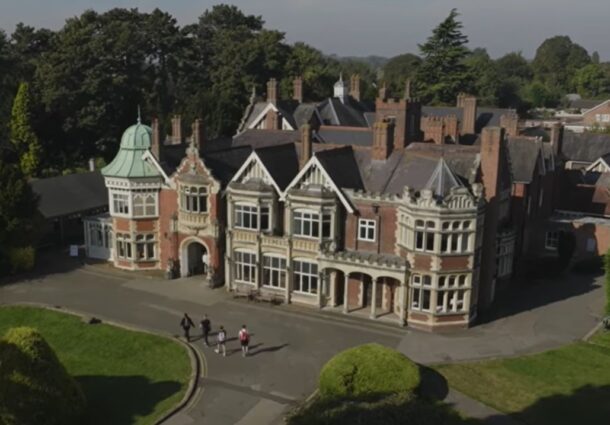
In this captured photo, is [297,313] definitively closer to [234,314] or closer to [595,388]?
[234,314]

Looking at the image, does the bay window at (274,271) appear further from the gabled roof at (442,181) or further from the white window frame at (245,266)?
the gabled roof at (442,181)

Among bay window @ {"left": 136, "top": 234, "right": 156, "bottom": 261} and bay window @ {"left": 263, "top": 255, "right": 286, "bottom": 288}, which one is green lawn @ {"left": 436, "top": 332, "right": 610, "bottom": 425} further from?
bay window @ {"left": 136, "top": 234, "right": 156, "bottom": 261}

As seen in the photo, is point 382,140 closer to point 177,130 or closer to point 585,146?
point 177,130

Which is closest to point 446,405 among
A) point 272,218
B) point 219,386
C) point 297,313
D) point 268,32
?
point 219,386

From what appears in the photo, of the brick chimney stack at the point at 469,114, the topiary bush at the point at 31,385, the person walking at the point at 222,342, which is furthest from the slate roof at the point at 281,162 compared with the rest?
the brick chimney stack at the point at 469,114

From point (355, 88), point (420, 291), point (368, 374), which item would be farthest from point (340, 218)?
point (355, 88)
